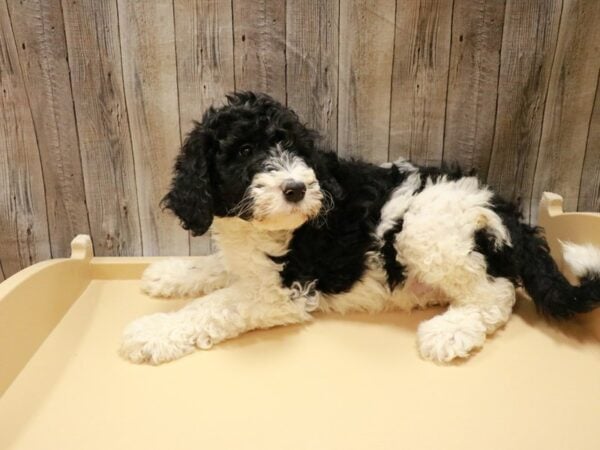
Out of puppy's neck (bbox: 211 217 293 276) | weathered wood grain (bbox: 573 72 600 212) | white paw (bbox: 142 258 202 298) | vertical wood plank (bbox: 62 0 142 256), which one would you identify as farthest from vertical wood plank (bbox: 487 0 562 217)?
vertical wood plank (bbox: 62 0 142 256)

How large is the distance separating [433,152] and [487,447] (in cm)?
118

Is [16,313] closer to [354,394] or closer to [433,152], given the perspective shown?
[354,394]

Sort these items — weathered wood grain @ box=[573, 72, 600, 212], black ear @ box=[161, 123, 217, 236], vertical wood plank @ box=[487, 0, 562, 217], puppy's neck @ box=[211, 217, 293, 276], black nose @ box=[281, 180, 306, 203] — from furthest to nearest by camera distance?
weathered wood grain @ box=[573, 72, 600, 212], vertical wood plank @ box=[487, 0, 562, 217], puppy's neck @ box=[211, 217, 293, 276], black ear @ box=[161, 123, 217, 236], black nose @ box=[281, 180, 306, 203]

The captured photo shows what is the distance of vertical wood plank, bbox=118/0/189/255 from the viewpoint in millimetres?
1854

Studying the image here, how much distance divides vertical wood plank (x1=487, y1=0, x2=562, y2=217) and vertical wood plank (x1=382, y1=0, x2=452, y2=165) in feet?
0.75

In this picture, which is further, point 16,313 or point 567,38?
point 567,38

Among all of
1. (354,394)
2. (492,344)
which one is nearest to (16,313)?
(354,394)

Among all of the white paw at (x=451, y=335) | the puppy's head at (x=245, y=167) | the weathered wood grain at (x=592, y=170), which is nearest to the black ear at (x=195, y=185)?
the puppy's head at (x=245, y=167)

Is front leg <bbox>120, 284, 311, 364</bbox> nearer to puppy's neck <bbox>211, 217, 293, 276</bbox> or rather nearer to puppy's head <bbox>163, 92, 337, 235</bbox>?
puppy's neck <bbox>211, 217, 293, 276</bbox>

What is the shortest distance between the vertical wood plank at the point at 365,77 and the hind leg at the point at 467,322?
688 millimetres

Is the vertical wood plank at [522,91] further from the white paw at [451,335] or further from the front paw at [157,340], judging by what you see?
the front paw at [157,340]

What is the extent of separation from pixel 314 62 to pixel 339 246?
745 mm

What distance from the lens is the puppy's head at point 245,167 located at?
1.42 m

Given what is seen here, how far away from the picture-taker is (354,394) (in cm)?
140
